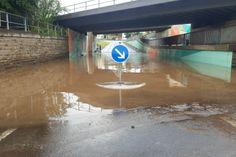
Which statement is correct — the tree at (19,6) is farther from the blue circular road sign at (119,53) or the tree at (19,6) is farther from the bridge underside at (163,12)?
the blue circular road sign at (119,53)

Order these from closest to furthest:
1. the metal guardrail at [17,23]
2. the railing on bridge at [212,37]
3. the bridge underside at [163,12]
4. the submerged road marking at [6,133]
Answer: the submerged road marking at [6,133] → the metal guardrail at [17,23] → the bridge underside at [163,12] → the railing on bridge at [212,37]

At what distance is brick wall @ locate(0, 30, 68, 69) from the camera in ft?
52.5

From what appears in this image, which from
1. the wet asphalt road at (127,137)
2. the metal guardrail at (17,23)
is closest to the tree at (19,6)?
the metal guardrail at (17,23)

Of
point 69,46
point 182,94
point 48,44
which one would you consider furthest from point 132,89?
point 69,46

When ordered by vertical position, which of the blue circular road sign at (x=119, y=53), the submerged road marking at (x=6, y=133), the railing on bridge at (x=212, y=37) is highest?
the railing on bridge at (x=212, y=37)

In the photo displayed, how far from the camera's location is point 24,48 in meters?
19.1

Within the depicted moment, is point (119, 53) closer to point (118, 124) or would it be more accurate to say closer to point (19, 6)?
point (118, 124)

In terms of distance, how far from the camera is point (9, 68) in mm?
16406

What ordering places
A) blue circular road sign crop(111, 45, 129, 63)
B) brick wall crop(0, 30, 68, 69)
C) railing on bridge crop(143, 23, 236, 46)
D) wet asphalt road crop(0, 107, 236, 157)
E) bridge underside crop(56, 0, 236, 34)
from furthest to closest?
railing on bridge crop(143, 23, 236, 46), bridge underside crop(56, 0, 236, 34), brick wall crop(0, 30, 68, 69), blue circular road sign crop(111, 45, 129, 63), wet asphalt road crop(0, 107, 236, 157)

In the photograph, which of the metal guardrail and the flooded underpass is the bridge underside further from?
the flooded underpass

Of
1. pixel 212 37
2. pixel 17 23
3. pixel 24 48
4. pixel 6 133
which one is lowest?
pixel 6 133

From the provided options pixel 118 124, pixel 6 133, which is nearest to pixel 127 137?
pixel 118 124

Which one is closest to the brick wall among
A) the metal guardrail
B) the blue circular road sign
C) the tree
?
the metal guardrail

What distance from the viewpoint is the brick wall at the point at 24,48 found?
1602 cm
